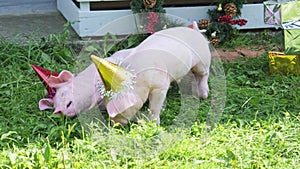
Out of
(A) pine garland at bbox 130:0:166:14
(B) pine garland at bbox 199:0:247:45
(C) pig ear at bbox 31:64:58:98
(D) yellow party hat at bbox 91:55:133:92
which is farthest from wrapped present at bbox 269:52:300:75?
(C) pig ear at bbox 31:64:58:98

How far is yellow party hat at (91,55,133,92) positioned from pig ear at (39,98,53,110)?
71 centimetres

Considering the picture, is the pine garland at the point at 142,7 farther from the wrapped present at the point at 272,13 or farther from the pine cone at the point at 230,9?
the wrapped present at the point at 272,13

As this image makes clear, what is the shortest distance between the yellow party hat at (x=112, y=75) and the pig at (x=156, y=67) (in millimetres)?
60

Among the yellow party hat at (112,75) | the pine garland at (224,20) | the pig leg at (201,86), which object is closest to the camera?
the yellow party hat at (112,75)

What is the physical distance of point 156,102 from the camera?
14.4 ft

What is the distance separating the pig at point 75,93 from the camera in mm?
4504

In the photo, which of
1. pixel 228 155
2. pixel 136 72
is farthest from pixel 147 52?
pixel 228 155

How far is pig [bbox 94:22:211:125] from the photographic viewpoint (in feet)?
13.9

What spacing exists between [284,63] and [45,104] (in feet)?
7.15

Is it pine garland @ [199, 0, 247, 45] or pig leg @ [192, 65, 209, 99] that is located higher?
pine garland @ [199, 0, 247, 45]

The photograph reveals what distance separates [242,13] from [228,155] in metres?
3.16

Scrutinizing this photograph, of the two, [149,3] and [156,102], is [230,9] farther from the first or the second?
[156,102]

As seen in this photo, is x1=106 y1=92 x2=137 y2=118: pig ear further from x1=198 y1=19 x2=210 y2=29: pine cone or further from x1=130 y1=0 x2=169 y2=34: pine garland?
x1=198 y1=19 x2=210 y2=29: pine cone

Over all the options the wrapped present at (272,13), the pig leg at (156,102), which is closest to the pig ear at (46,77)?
the pig leg at (156,102)
